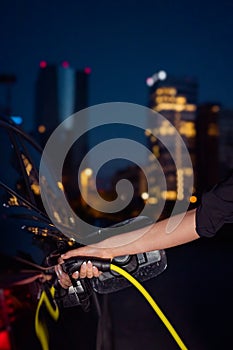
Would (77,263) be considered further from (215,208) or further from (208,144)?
(208,144)

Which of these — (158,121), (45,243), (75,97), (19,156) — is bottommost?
(45,243)

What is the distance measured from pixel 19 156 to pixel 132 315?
3.83 m

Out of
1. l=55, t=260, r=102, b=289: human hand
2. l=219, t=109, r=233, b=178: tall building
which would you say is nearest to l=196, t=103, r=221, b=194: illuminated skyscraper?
l=219, t=109, r=233, b=178: tall building

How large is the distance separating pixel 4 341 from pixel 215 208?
1.19m

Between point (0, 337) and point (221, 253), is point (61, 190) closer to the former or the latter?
point (0, 337)

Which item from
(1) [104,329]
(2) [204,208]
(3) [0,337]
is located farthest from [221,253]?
(3) [0,337]

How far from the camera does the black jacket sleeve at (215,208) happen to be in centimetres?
215

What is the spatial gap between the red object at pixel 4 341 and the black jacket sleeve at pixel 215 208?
1.17 m

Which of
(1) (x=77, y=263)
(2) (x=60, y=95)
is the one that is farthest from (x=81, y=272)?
(2) (x=60, y=95)

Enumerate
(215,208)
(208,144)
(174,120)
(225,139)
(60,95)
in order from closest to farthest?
(215,208) → (208,144) → (225,139) → (174,120) → (60,95)

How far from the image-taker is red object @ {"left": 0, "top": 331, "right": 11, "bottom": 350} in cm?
137

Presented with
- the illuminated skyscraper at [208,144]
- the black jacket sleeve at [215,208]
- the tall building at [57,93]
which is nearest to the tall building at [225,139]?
the illuminated skyscraper at [208,144]

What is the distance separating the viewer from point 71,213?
3.45 m

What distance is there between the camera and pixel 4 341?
1373 millimetres
